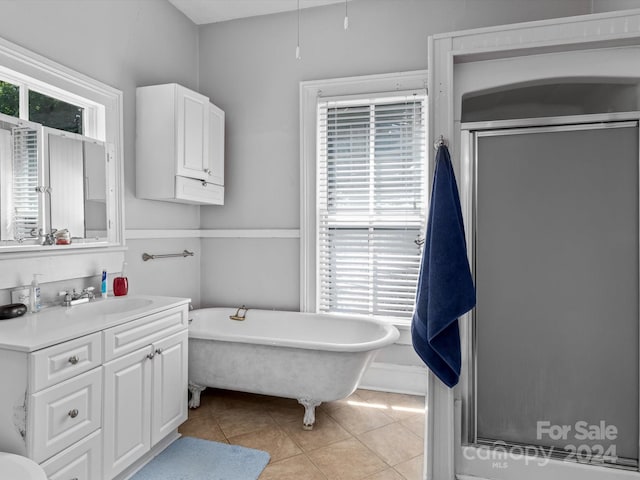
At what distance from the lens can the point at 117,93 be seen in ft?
8.84

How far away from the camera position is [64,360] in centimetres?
162

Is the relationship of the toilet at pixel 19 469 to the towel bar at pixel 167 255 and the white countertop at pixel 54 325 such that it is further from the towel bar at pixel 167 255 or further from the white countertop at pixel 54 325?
the towel bar at pixel 167 255

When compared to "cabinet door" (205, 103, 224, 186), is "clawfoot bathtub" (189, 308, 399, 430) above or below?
below

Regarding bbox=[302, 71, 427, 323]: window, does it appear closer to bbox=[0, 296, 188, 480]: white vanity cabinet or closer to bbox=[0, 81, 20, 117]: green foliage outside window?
bbox=[0, 296, 188, 480]: white vanity cabinet

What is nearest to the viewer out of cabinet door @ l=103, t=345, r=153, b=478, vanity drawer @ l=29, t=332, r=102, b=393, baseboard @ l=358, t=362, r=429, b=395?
vanity drawer @ l=29, t=332, r=102, b=393

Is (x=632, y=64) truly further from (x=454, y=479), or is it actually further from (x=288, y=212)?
(x=288, y=212)

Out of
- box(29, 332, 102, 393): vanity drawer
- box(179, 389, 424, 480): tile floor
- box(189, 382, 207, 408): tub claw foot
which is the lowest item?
box(179, 389, 424, 480): tile floor

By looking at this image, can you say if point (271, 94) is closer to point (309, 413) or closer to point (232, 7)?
point (232, 7)

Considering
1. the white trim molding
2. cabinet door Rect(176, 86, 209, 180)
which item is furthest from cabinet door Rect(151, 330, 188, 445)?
cabinet door Rect(176, 86, 209, 180)

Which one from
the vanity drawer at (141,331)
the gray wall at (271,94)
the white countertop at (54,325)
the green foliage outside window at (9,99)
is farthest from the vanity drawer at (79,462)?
the gray wall at (271,94)

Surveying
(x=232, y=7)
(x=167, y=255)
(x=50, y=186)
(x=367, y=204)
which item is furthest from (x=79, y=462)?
(x=232, y=7)

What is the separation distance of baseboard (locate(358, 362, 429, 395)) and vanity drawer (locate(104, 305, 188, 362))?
151 centimetres

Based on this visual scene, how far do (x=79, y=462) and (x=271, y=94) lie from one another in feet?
9.41

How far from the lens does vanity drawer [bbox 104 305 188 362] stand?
73.4 inches
